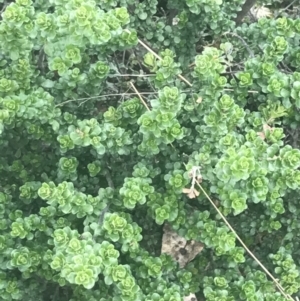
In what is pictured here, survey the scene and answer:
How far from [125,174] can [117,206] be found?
185 mm

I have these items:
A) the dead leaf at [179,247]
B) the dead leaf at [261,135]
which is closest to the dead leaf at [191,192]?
the dead leaf at [261,135]

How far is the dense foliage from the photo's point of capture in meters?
1.53

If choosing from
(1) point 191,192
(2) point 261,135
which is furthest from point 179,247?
(2) point 261,135

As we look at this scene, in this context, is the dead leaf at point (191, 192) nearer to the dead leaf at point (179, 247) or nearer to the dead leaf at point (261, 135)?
the dead leaf at point (261, 135)

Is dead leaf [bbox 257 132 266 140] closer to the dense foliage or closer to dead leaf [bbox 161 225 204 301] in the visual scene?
the dense foliage

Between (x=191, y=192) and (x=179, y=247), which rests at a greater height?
(x=191, y=192)

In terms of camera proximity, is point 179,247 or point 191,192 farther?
point 179,247

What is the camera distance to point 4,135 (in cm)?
181

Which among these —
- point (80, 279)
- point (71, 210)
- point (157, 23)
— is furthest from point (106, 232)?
point (157, 23)

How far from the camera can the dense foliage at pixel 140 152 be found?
1529 millimetres

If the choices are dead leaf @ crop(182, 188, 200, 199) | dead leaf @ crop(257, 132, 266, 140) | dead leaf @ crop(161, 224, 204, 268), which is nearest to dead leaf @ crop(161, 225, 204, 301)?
dead leaf @ crop(161, 224, 204, 268)

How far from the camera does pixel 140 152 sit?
1.70m

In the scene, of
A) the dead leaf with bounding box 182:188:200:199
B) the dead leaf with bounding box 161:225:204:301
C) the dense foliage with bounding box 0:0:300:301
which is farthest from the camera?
the dead leaf with bounding box 161:225:204:301

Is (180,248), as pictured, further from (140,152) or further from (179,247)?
(140,152)
